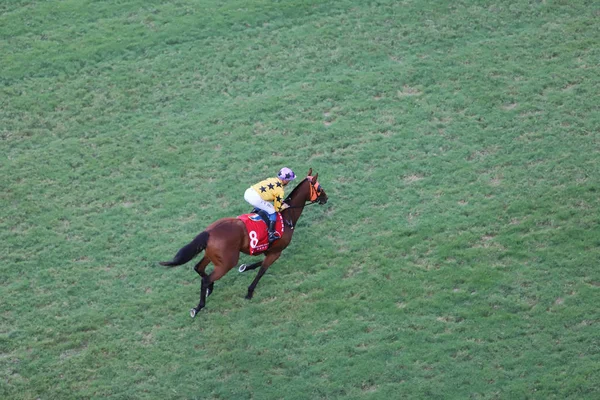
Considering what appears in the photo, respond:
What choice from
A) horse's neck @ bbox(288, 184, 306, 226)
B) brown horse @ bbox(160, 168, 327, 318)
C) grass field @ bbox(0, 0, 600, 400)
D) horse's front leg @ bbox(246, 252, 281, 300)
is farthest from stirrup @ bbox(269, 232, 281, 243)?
grass field @ bbox(0, 0, 600, 400)

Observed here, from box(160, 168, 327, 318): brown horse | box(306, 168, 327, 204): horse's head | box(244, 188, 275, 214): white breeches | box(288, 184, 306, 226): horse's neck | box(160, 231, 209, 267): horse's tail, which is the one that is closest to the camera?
box(160, 231, 209, 267): horse's tail

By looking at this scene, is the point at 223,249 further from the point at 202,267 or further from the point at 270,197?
the point at 270,197

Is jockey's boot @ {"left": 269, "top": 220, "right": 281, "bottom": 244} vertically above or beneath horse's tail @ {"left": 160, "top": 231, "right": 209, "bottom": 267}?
beneath

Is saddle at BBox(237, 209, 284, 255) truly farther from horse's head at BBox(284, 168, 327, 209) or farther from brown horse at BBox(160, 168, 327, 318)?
horse's head at BBox(284, 168, 327, 209)

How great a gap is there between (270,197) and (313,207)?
6.30 ft

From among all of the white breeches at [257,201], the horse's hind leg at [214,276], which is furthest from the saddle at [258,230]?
the horse's hind leg at [214,276]

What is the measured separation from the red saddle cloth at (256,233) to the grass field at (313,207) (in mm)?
910

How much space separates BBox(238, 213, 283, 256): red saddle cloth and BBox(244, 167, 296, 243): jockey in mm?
142

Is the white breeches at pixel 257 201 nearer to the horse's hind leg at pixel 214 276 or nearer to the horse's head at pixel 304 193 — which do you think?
the horse's head at pixel 304 193

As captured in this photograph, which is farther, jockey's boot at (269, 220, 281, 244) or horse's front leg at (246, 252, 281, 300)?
horse's front leg at (246, 252, 281, 300)

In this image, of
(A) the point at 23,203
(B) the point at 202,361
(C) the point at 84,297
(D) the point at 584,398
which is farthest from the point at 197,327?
(D) the point at 584,398

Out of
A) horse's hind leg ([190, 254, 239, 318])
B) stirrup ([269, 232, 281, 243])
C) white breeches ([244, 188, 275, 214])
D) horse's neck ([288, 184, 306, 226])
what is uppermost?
white breeches ([244, 188, 275, 214])

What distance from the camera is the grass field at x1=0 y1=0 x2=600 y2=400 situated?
37.5 ft

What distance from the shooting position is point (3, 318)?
1202 centimetres
